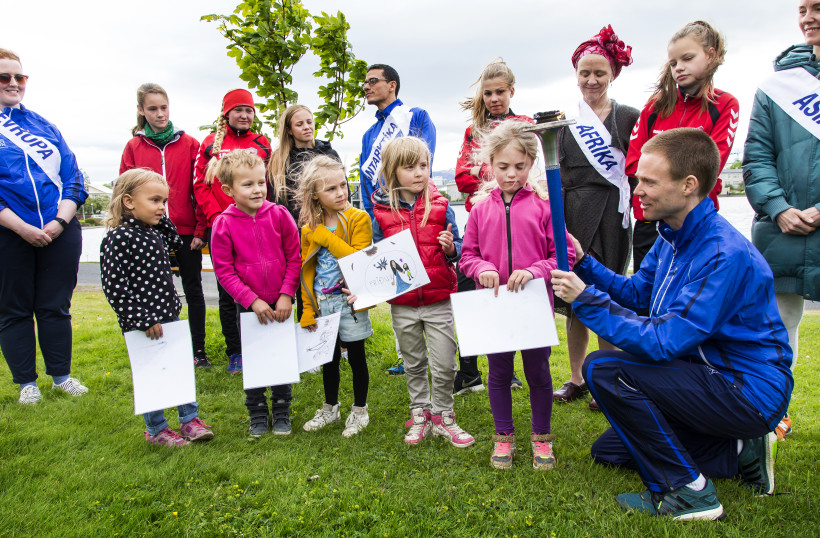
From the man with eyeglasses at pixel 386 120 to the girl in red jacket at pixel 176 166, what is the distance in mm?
1713

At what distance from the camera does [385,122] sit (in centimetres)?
506

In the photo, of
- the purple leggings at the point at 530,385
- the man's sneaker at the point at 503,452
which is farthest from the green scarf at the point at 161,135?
the man's sneaker at the point at 503,452

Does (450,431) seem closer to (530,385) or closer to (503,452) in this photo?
(503,452)

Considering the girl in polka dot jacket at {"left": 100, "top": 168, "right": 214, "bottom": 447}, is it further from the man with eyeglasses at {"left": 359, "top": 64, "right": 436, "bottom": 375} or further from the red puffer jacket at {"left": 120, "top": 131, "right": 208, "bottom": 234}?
the man with eyeglasses at {"left": 359, "top": 64, "right": 436, "bottom": 375}

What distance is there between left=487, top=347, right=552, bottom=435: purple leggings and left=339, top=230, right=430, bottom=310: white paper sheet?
0.72 metres

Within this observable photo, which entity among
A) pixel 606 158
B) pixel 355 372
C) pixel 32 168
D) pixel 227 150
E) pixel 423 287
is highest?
pixel 227 150

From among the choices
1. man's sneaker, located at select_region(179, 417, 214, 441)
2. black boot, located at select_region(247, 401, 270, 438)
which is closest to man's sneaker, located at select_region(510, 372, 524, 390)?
black boot, located at select_region(247, 401, 270, 438)

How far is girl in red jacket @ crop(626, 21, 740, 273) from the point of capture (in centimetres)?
332

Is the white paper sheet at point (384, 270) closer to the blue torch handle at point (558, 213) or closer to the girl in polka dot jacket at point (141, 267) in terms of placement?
the blue torch handle at point (558, 213)

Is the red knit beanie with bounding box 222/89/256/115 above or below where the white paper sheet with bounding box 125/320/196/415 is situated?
above

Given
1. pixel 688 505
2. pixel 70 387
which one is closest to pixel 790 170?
pixel 688 505

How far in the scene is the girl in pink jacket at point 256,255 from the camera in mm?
3625

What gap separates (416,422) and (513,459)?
75 centimetres

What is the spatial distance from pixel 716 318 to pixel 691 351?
28 centimetres
